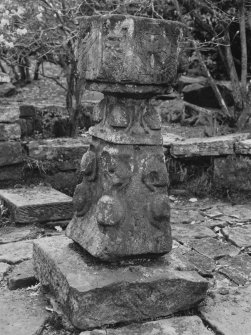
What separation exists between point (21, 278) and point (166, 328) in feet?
3.56

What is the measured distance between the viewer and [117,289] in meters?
2.89

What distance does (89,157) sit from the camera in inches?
125

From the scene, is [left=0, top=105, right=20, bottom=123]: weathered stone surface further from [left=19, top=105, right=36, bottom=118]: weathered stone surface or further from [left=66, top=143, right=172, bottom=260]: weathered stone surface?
[left=66, top=143, right=172, bottom=260]: weathered stone surface

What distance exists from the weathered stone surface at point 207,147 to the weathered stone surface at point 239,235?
1.18 metres

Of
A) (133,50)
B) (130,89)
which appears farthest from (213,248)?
(133,50)

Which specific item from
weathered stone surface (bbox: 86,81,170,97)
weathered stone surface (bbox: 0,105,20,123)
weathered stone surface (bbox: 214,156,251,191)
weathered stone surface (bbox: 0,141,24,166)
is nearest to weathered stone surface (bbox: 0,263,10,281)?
weathered stone surface (bbox: 86,81,170,97)

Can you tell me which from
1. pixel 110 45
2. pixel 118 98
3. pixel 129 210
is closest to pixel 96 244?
pixel 129 210

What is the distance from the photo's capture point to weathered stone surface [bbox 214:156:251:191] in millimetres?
5728

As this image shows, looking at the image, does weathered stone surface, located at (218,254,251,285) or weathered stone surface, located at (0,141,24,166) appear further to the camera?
weathered stone surface, located at (0,141,24,166)

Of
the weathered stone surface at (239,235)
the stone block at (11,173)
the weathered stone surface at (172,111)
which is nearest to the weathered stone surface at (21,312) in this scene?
the weathered stone surface at (239,235)

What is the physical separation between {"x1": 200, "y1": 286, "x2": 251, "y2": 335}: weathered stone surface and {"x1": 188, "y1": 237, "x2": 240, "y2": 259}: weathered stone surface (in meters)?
0.70

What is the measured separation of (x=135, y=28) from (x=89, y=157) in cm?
79

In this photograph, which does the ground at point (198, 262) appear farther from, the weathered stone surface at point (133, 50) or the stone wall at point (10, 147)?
the weathered stone surface at point (133, 50)

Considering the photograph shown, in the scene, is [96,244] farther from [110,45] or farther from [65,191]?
[65,191]
